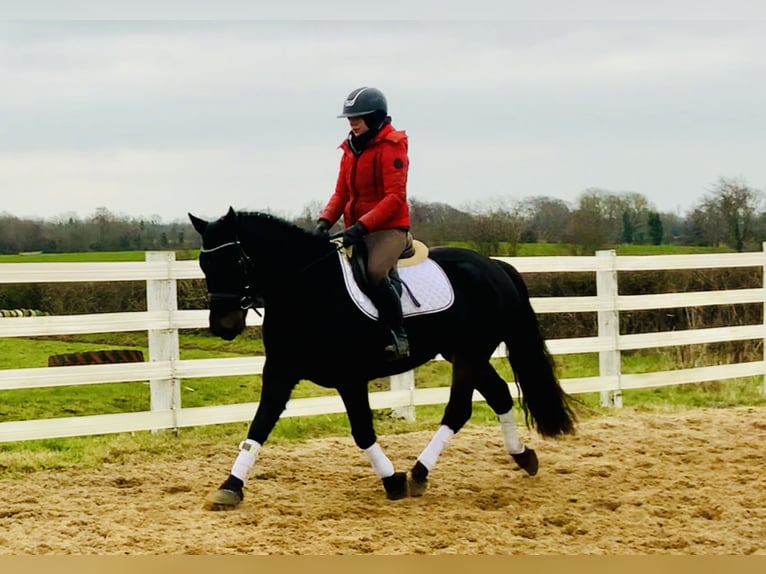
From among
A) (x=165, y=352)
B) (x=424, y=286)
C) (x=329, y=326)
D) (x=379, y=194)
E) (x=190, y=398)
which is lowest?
(x=190, y=398)

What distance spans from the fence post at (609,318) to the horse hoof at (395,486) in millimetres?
3902

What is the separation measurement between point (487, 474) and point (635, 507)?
1.13 metres

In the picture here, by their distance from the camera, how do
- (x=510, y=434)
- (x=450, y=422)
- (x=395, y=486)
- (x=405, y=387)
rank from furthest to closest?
(x=405, y=387) → (x=510, y=434) → (x=450, y=422) → (x=395, y=486)

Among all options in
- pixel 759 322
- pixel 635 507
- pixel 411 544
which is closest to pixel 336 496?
pixel 411 544

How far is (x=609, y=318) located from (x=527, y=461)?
3150 mm

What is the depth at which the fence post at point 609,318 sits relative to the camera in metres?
8.20

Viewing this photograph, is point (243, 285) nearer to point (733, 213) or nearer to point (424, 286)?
point (424, 286)

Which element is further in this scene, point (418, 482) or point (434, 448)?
point (434, 448)

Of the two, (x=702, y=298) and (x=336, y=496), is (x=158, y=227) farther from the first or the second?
(x=702, y=298)

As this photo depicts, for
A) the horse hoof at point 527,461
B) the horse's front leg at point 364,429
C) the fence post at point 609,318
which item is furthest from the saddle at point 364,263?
the fence post at point 609,318

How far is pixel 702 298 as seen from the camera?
28.6 ft

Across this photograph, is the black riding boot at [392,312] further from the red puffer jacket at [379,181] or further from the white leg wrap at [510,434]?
the white leg wrap at [510,434]

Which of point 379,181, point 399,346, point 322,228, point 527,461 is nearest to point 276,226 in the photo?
point 322,228

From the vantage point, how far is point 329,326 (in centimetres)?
474
